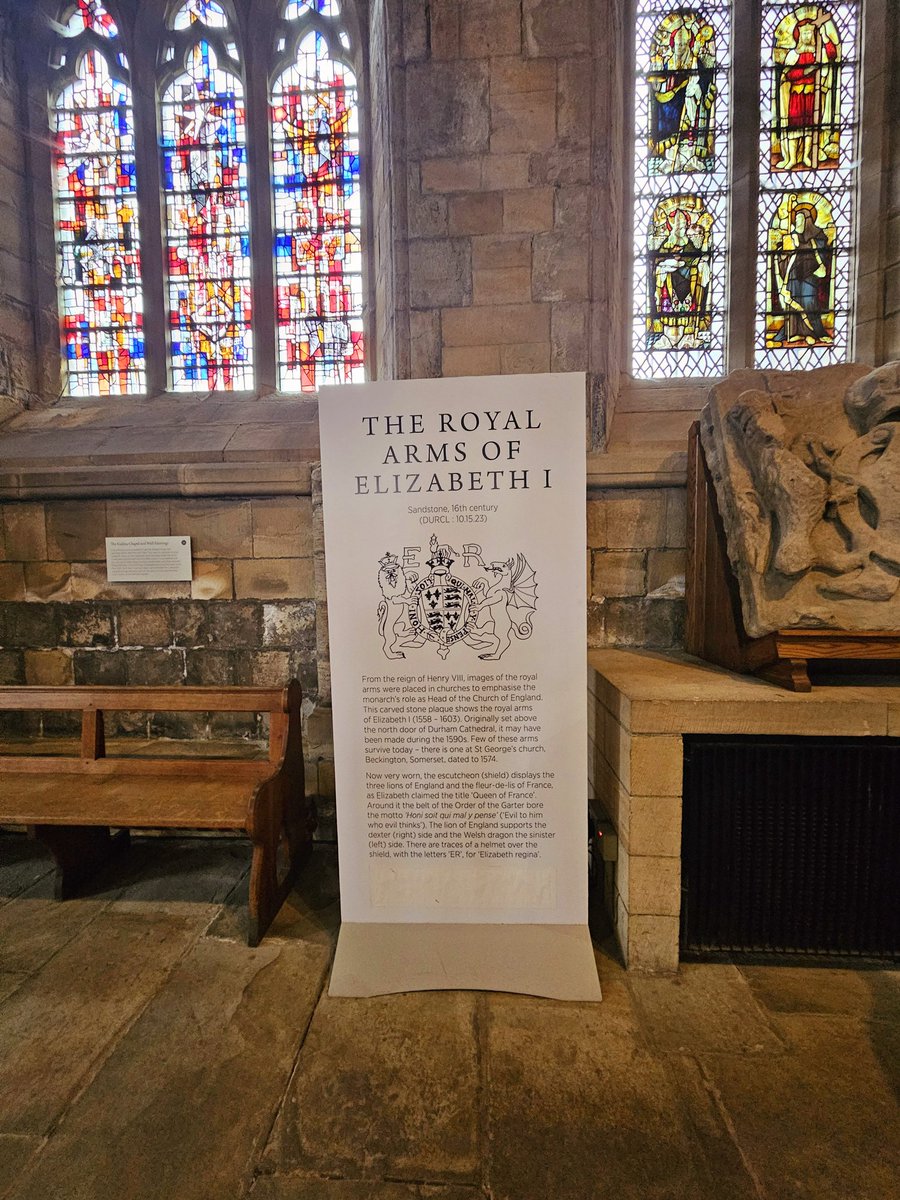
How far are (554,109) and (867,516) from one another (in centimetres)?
241

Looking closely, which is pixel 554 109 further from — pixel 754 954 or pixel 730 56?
pixel 754 954

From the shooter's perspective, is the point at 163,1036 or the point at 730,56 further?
the point at 730,56

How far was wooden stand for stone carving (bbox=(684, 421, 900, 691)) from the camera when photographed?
1700mm

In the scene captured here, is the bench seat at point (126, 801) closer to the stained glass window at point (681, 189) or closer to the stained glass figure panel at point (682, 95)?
the stained glass window at point (681, 189)

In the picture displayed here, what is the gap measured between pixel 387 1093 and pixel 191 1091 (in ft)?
1.57

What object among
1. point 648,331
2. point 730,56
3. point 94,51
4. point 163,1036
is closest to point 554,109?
point 648,331

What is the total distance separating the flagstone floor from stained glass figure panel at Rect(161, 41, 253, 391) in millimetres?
3334

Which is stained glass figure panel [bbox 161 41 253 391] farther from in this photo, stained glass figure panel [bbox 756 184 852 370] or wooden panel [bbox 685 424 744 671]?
stained glass figure panel [bbox 756 184 852 370]

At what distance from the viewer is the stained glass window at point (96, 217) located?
3.58 metres

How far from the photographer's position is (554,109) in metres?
2.60

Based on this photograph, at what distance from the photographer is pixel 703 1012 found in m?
1.53

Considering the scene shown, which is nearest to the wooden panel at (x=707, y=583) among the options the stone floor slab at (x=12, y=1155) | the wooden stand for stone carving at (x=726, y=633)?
the wooden stand for stone carving at (x=726, y=633)

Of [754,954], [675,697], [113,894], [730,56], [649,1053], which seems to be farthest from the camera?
[730,56]

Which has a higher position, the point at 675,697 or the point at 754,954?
the point at 675,697
